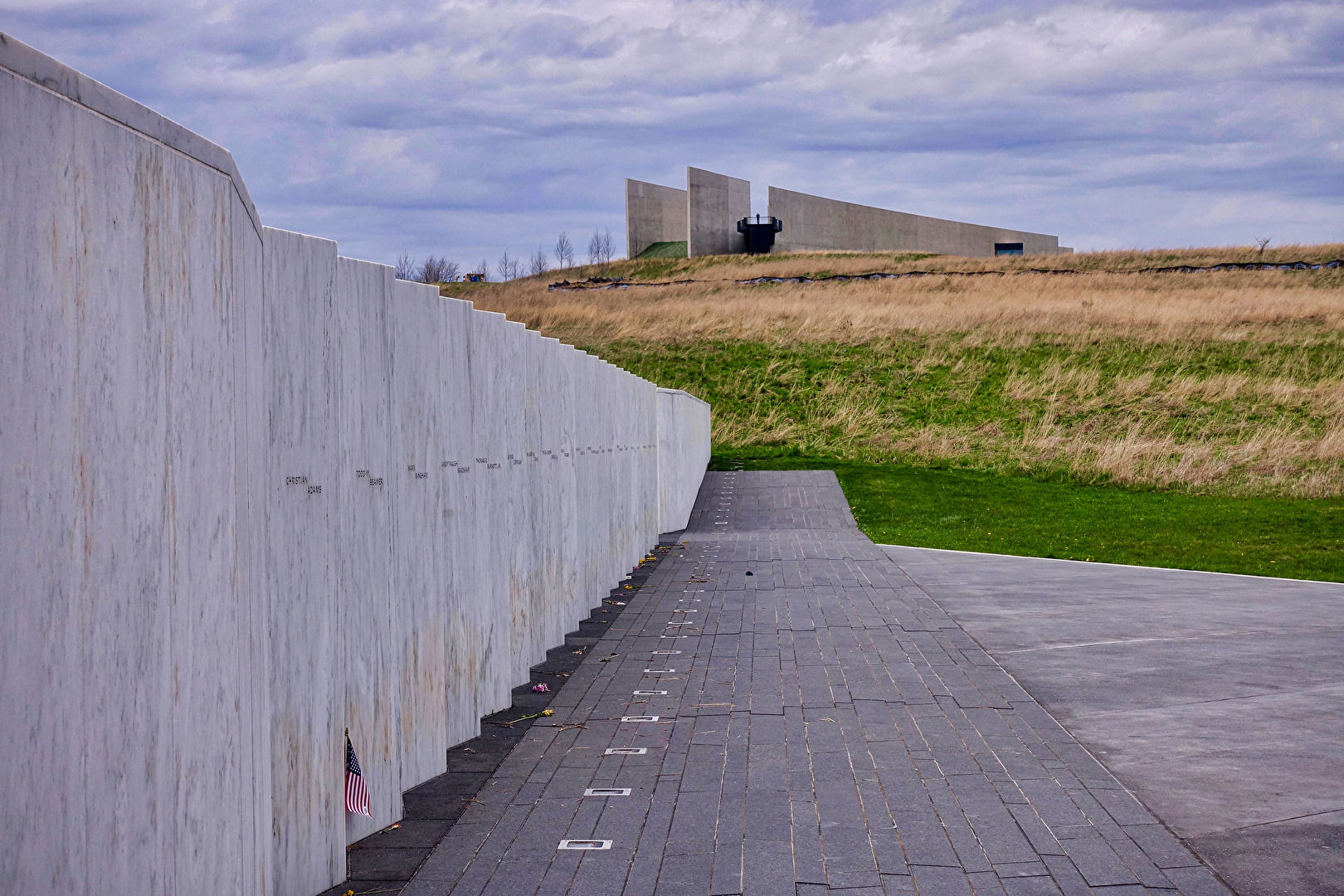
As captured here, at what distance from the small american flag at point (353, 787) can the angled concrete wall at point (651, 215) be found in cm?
7673

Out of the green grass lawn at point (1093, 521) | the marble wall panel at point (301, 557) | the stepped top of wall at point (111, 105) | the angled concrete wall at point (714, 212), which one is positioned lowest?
the green grass lawn at point (1093, 521)

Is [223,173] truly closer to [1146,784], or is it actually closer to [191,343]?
[191,343]

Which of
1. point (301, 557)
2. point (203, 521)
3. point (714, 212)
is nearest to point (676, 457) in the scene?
point (301, 557)

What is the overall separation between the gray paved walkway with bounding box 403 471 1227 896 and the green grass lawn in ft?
27.0

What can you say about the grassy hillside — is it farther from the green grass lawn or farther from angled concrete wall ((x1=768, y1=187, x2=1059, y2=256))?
Result: angled concrete wall ((x1=768, y1=187, x2=1059, y2=256))

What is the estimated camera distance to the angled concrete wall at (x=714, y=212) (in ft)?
242

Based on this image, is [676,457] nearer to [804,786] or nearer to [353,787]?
[804,786]

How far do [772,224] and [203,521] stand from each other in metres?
74.8

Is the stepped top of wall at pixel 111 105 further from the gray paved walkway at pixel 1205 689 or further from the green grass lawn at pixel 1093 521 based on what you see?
the green grass lawn at pixel 1093 521

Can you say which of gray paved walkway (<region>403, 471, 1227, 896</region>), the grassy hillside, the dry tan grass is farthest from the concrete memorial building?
gray paved walkway (<region>403, 471, 1227, 896</region>)

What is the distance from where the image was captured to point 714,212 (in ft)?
246

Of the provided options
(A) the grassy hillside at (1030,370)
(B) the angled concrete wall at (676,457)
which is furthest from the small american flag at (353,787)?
(A) the grassy hillside at (1030,370)

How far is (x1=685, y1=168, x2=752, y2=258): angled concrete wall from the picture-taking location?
73.6m

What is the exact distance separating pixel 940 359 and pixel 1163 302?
37.5ft
